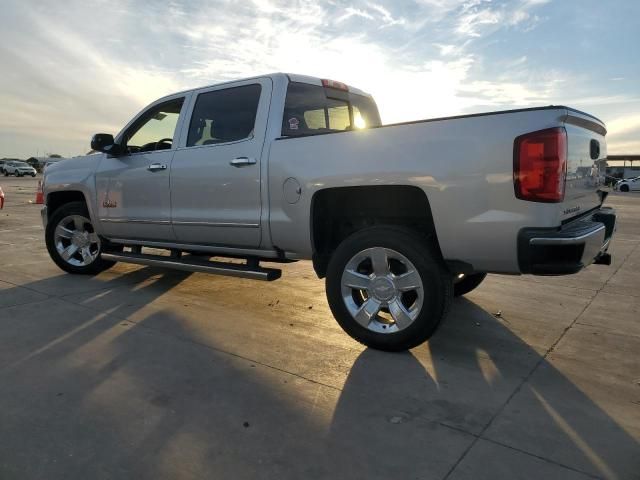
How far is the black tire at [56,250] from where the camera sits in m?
5.93

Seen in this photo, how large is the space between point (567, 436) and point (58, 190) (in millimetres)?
5686

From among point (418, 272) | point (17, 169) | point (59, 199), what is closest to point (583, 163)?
point (418, 272)

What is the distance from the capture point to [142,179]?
514 centimetres

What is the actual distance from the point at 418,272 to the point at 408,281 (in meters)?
0.11

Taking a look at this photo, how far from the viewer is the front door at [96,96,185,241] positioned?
197 inches

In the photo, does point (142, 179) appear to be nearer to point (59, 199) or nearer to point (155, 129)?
point (155, 129)

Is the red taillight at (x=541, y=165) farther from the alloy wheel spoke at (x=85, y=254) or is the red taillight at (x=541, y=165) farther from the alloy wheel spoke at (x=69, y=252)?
the alloy wheel spoke at (x=69, y=252)

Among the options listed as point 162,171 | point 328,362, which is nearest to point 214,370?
point 328,362

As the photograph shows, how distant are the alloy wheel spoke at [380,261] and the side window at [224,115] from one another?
155 cm

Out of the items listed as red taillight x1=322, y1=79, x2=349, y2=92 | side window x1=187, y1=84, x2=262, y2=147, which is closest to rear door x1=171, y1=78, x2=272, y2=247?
side window x1=187, y1=84, x2=262, y2=147

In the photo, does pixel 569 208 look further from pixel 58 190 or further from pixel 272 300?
pixel 58 190

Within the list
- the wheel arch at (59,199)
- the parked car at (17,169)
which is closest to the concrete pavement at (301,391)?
the wheel arch at (59,199)

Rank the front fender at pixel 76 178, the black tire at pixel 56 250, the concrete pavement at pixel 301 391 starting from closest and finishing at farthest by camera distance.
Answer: the concrete pavement at pixel 301 391, the front fender at pixel 76 178, the black tire at pixel 56 250

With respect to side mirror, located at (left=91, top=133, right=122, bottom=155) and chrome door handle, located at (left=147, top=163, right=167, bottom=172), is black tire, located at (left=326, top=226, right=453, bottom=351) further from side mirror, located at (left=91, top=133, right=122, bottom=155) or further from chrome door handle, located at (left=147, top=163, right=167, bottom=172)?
side mirror, located at (left=91, top=133, right=122, bottom=155)
